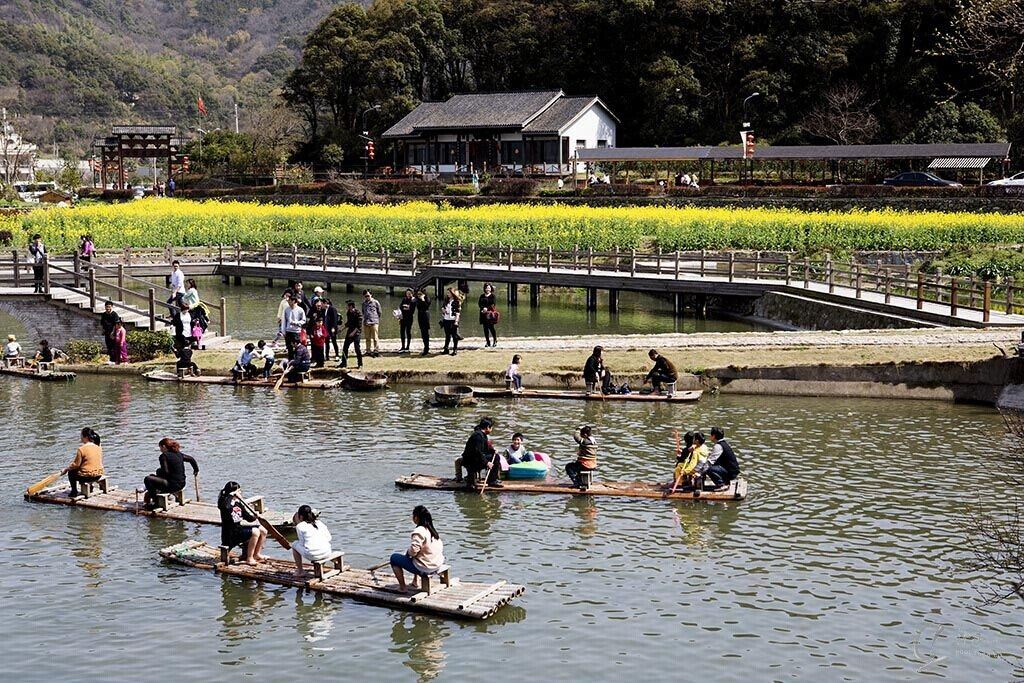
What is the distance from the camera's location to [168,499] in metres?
21.3

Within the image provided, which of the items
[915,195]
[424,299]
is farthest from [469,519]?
[915,195]

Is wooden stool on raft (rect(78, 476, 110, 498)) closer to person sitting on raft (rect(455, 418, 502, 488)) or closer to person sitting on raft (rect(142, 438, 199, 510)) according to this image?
person sitting on raft (rect(142, 438, 199, 510))

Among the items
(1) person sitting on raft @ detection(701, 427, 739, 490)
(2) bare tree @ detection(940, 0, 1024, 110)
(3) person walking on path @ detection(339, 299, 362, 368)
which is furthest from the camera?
(3) person walking on path @ detection(339, 299, 362, 368)

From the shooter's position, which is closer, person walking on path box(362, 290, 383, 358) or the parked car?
person walking on path box(362, 290, 383, 358)

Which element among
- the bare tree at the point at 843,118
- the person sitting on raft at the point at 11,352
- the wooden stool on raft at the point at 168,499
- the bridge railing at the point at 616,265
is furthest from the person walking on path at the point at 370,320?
the bare tree at the point at 843,118

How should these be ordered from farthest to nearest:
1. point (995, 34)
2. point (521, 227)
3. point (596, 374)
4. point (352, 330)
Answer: point (521, 227), point (352, 330), point (596, 374), point (995, 34)

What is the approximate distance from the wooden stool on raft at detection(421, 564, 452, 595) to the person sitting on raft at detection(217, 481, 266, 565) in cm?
285

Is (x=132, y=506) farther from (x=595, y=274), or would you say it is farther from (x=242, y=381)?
(x=595, y=274)

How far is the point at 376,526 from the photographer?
67.6 feet

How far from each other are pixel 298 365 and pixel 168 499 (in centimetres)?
1051

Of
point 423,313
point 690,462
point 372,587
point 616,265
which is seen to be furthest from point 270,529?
point 616,265

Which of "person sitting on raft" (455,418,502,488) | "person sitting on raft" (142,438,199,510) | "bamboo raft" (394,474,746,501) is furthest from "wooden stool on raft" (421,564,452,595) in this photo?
"person sitting on raft" (142,438,199,510)

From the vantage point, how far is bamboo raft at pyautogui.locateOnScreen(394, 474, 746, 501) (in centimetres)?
2161

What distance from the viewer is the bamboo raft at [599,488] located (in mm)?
21609
